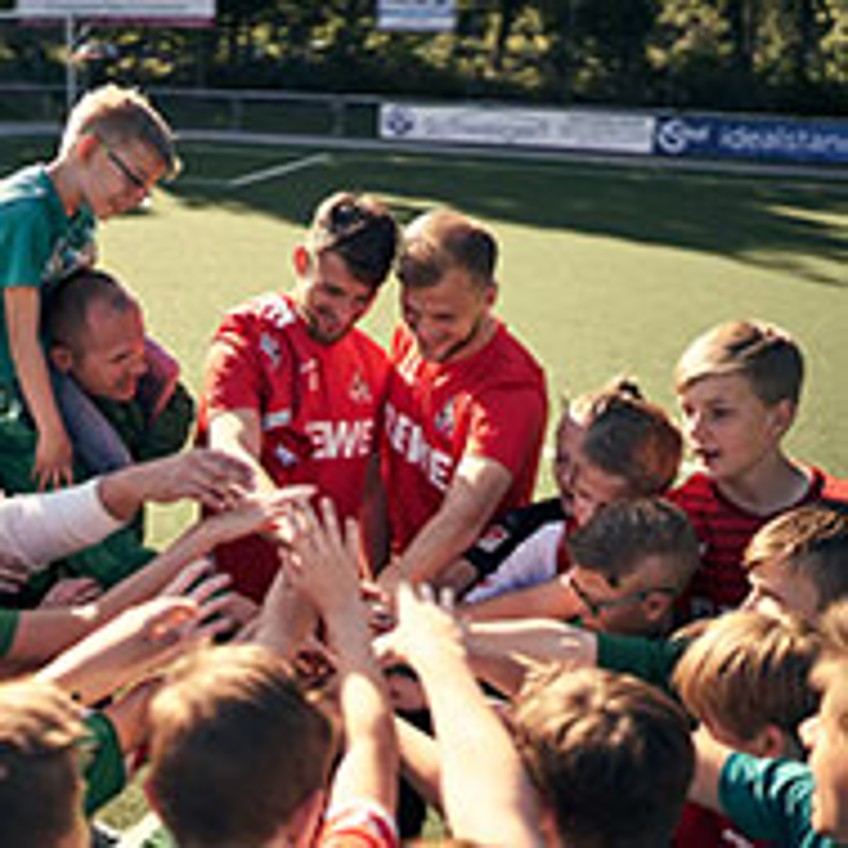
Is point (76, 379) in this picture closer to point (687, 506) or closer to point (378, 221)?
point (378, 221)

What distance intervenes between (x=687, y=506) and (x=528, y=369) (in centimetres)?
64

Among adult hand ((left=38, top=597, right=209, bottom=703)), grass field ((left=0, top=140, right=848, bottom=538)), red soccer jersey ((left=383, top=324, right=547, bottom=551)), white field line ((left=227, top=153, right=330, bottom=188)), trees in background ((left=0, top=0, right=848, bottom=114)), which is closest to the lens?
adult hand ((left=38, top=597, right=209, bottom=703))

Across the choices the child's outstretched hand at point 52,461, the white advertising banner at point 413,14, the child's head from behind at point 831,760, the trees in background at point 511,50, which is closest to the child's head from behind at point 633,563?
the child's head from behind at point 831,760

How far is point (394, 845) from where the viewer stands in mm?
1878

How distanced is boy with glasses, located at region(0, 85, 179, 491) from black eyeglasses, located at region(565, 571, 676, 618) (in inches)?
69.8

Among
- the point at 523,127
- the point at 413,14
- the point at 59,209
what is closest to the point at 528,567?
the point at 59,209

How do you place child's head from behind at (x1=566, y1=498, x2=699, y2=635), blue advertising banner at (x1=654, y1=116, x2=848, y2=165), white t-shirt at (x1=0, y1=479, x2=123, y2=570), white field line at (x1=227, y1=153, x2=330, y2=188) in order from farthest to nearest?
blue advertising banner at (x1=654, y1=116, x2=848, y2=165) → white field line at (x1=227, y1=153, x2=330, y2=188) → white t-shirt at (x1=0, y1=479, x2=123, y2=570) → child's head from behind at (x1=566, y1=498, x2=699, y2=635)

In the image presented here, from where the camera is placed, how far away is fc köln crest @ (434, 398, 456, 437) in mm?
3418

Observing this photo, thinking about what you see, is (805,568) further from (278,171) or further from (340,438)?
(278,171)

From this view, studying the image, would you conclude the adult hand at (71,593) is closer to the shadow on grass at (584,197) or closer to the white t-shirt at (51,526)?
the white t-shirt at (51,526)

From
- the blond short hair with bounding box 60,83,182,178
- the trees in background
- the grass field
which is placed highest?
the trees in background

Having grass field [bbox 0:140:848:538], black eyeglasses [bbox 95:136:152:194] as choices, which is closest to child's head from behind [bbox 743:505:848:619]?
black eyeglasses [bbox 95:136:152:194]

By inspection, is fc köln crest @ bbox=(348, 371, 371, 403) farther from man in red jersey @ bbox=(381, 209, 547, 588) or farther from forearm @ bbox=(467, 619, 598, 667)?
forearm @ bbox=(467, 619, 598, 667)

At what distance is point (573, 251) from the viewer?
43.9 feet
